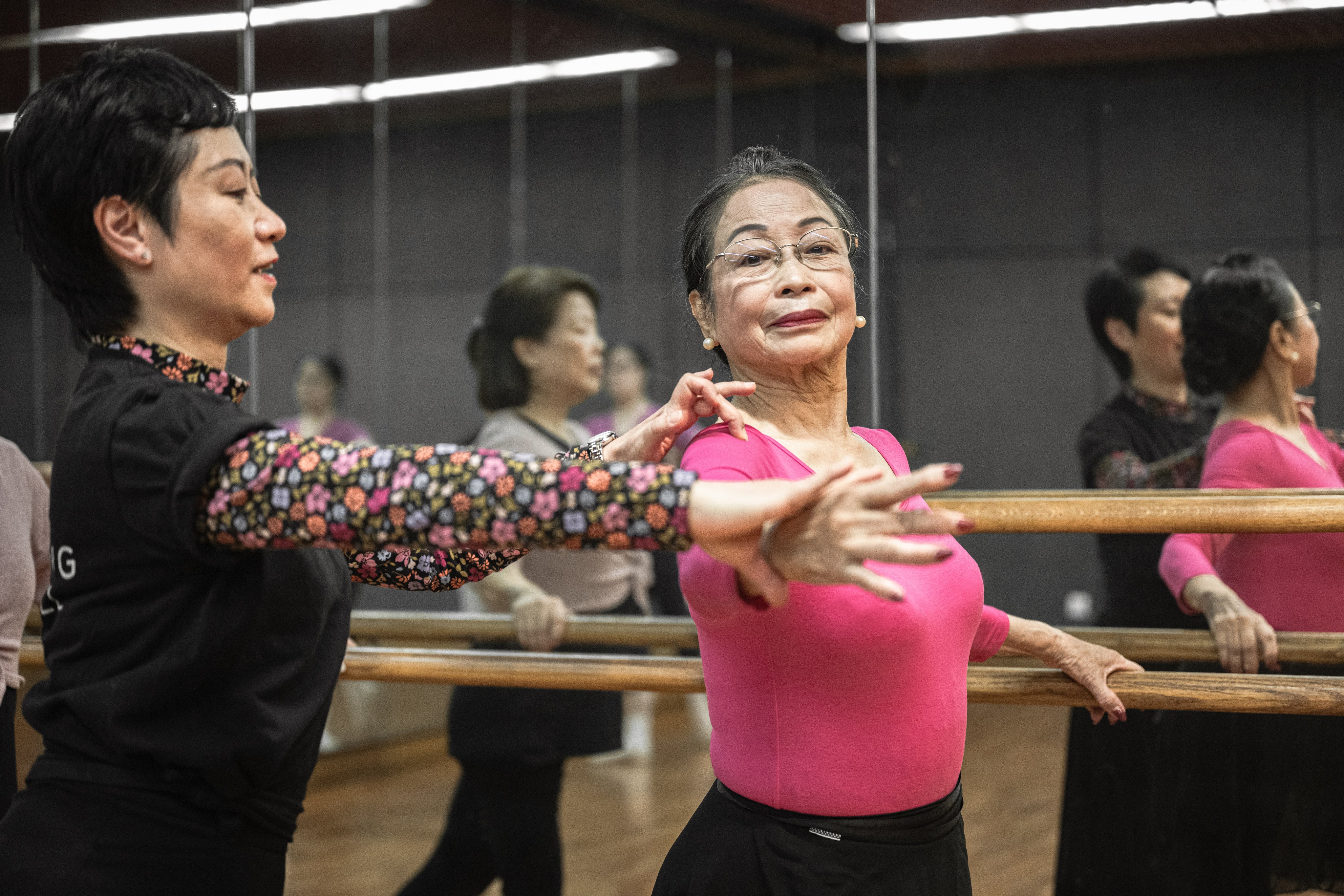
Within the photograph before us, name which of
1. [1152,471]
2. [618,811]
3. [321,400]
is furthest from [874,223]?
[618,811]

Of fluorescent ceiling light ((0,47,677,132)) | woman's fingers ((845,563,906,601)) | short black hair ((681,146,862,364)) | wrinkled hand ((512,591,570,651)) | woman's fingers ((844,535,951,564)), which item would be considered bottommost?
wrinkled hand ((512,591,570,651))

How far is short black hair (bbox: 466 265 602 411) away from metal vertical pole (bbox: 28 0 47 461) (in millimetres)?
1181

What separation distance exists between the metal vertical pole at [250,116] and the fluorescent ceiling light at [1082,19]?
142 cm

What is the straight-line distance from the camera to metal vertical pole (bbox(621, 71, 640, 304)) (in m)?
3.92

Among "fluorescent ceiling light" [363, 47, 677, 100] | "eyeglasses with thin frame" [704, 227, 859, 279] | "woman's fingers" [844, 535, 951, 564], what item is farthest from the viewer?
"fluorescent ceiling light" [363, 47, 677, 100]

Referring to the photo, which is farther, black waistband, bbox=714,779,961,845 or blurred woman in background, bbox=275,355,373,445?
blurred woman in background, bbox=275,355,373,445

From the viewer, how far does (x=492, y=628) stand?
2617mm

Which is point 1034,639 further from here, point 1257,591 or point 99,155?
point 99,155

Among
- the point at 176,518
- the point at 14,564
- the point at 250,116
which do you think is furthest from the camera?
the point at 250,116

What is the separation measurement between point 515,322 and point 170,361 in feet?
7.21

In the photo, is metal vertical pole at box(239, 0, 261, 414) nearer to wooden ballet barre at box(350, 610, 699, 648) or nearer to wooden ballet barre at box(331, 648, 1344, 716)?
wooden ballet barre at box(350, 610, 699, 648)

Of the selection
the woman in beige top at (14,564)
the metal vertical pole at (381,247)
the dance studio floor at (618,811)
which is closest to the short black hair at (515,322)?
the metal vertical pole at (381,247)

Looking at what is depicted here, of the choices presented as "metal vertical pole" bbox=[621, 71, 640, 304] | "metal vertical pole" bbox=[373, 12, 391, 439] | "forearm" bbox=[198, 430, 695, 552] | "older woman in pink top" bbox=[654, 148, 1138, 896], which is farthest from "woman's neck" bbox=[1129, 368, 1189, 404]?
"metal vertical pole" bbox=[373, 12, 391, 439]

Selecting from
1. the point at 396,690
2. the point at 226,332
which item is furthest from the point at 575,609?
the point at 396,690
